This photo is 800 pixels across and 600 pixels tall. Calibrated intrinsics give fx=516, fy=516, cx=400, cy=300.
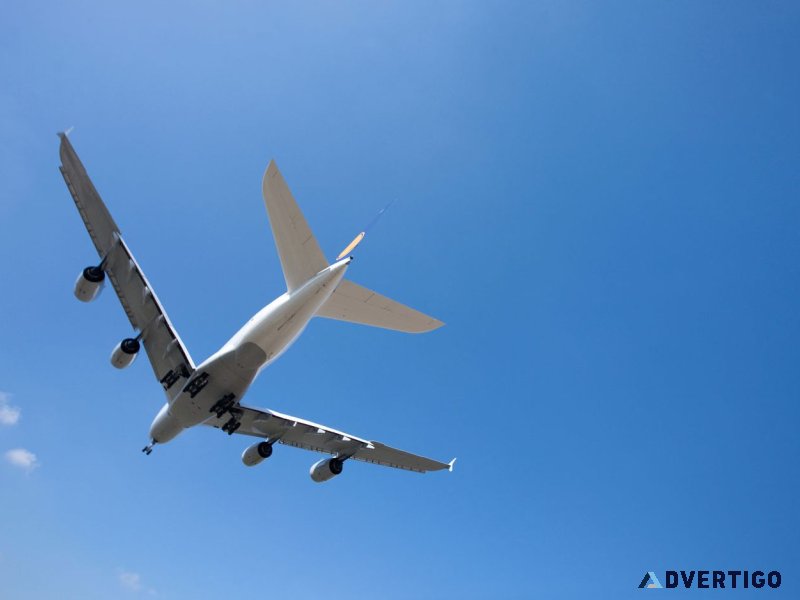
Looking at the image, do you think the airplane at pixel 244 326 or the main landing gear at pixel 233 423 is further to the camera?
the main landing gear at pixel 233 423

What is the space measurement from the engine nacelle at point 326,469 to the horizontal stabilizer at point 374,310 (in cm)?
767

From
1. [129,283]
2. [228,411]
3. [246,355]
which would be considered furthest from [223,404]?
[129,283]

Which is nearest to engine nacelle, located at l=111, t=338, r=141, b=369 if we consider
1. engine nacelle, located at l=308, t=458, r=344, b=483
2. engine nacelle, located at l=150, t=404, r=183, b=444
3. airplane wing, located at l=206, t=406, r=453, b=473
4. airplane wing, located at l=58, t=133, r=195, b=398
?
airplane wing, located at l=58, t=133, r=195, b=398

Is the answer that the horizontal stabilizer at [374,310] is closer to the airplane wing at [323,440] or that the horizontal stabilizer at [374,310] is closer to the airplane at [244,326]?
the airplane at [244,326]

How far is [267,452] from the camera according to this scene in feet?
69.1

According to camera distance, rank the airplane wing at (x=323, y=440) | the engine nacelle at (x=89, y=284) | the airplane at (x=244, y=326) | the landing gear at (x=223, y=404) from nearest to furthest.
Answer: the airplane at (x=244, y=326), the engine nacelle at (x=89, y=284), the landing gear at (x=223, y=404), the airplane wing at (x=323, y=440)

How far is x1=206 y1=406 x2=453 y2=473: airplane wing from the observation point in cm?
2098

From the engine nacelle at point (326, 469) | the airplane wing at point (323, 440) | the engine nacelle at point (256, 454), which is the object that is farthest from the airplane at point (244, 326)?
the engine nacelle at point (326, 469)

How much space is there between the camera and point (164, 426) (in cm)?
1897

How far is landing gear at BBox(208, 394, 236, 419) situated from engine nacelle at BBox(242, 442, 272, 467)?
3019 millimetres

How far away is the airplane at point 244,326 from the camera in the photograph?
15.9m

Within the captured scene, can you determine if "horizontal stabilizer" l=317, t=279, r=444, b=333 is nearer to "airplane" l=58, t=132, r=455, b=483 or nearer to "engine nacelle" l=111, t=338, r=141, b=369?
"airplane" l=58, t=132, r=455, b=483

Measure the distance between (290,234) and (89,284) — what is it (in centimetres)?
700

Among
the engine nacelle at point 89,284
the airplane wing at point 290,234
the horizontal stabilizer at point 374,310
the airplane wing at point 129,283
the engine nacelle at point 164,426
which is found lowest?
the engine nacelle at point 164,426
